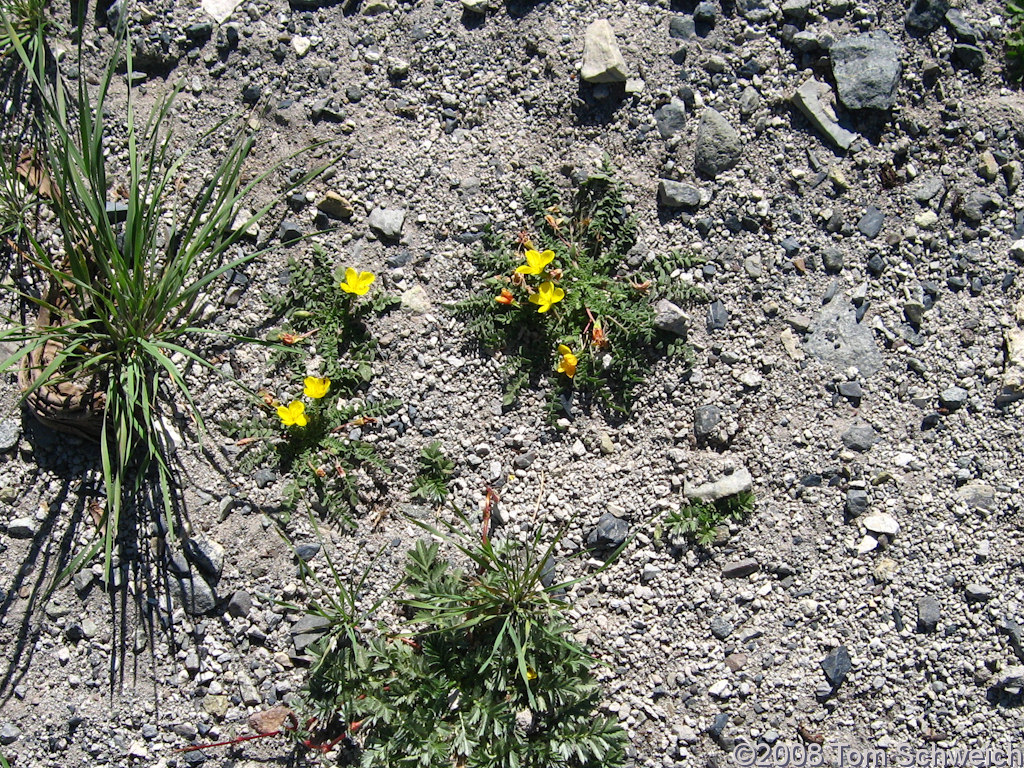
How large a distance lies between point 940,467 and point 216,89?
13.7ft

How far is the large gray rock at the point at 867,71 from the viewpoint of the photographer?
4.07 metres

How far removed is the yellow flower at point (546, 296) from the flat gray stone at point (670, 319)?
50 centimetres

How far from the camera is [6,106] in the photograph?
13.2 feet

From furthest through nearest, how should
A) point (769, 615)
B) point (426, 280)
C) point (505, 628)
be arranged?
point (426, 280) → point (769, 615) → point (505, 628)

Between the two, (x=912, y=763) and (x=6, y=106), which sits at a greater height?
(x=6, y=106)

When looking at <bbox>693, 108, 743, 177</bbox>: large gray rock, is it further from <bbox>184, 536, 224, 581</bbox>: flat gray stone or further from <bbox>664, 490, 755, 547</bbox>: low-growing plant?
<bbox>184, 536, 224, 581</bbox>: flat gray stone

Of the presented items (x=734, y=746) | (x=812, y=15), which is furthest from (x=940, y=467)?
(x=812, y=15)

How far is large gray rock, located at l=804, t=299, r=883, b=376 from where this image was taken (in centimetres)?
393

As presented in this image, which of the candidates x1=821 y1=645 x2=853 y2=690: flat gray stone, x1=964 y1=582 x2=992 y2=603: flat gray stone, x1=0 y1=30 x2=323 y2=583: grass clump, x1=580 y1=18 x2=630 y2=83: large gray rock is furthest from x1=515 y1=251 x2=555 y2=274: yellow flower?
x1=964 y1=582 x2=992 y2=603: flat gray stone

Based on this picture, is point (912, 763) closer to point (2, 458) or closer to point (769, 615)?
point (769, 615)

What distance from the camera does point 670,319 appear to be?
12.7 feet

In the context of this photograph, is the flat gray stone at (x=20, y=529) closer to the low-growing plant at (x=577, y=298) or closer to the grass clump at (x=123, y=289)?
the grass clump at (x=123, y=289)

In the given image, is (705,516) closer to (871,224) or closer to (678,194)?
(678,194)

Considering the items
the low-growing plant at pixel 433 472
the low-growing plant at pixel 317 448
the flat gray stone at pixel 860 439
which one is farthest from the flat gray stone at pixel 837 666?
the low-growing plant at pixel 317 448
